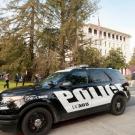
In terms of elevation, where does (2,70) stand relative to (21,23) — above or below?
below

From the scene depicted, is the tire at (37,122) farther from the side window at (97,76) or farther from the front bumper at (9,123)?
the side window at (97,76)

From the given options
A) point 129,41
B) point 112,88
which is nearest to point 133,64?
point 129,41

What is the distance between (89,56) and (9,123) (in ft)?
75.8

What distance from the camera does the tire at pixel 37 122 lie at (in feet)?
20.7

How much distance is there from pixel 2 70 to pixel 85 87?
26873mm

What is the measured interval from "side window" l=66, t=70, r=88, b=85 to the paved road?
120cm

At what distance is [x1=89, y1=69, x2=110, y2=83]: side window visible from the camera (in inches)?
324

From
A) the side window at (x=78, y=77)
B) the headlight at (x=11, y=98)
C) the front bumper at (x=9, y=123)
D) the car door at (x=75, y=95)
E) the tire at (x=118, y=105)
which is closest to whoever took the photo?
the front bumper at (x=9, y=123)

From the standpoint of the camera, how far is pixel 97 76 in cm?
844

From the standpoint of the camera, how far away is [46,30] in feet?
96.5

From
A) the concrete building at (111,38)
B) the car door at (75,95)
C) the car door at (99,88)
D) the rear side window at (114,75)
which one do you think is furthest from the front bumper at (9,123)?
the concrete building at (111,38)

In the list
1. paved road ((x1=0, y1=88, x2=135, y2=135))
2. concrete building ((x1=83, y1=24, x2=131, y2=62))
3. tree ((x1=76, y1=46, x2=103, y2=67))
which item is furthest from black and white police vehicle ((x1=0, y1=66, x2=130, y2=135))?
concrete building ((x1=83, y1=24, x2=131, y2=62))

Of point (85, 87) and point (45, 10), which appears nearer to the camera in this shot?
point (85, 87)

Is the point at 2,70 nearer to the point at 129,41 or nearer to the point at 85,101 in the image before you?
the point at 85,101
